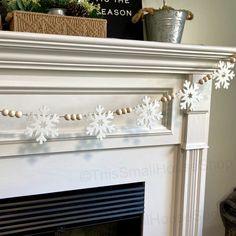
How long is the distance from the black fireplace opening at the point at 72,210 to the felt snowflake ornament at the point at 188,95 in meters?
0.40

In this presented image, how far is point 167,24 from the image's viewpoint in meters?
1.25

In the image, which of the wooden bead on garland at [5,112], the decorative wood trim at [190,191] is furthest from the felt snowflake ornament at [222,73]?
the wooden bead on garland at [5,112]

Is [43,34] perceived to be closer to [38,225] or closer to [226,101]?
[38,225]

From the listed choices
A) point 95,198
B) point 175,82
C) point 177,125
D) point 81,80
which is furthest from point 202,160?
point 81,80

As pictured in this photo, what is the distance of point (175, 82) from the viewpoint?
132 centimetres

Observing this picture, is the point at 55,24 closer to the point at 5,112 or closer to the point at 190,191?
the point at 5,112

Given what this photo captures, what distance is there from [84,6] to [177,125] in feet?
2.01

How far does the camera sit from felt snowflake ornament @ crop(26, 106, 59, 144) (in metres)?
1.07

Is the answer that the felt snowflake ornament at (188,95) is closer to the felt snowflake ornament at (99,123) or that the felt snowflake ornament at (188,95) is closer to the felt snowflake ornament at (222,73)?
the felt snowflake ornament at (222,73)

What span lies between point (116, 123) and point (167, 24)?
44 centimetres

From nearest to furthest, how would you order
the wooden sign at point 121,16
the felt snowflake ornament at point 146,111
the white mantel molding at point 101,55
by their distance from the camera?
the white mantel molding at point 101,55
the felt snowflake ornament at point 146,111
the wooden sign at point 121,16

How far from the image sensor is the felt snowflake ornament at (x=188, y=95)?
49.6 inches

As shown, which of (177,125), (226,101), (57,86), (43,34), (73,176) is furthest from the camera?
(226,101)

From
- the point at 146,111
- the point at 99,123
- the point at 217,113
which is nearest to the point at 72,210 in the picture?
the point at 99,123
